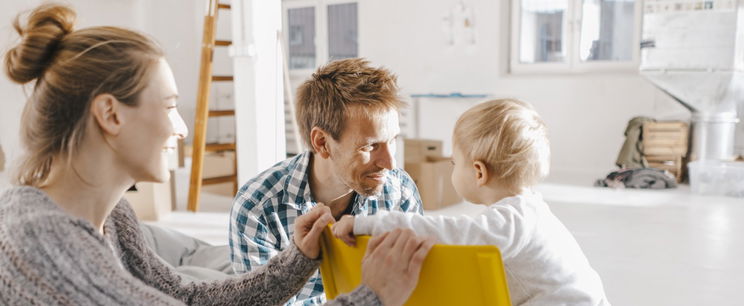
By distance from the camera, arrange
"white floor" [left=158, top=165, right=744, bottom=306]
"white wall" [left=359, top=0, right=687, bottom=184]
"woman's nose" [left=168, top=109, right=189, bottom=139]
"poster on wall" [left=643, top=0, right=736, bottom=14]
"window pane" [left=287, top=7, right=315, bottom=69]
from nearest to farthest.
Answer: "woman's nose" [left=168, top=109, right=189, bottom=139] < "white floor" [left=158, top=165, right=744, bottom=306] < "poster on wall" [left=643, top=0, right=736, bottom=14] < "white wall" [left=359, top=0, right=687, bottom=184] < "window pane" [left=287, top=7, right=315, bottom=69]

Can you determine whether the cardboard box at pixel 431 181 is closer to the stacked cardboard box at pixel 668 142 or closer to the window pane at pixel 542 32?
the stacked cardboard box at pixel 668 142

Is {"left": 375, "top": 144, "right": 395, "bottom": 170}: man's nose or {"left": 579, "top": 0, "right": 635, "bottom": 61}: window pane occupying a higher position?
{"left": 579, "top": 0, "right": 635, "bottom": 61}: window pane

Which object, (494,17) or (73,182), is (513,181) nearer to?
(73,182)

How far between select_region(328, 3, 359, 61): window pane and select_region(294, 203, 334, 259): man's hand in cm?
792

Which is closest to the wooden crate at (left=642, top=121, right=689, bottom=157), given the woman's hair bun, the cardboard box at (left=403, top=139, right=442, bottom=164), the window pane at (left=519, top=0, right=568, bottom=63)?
the window pane at (left=519, top=0, right=568, bottom=63)

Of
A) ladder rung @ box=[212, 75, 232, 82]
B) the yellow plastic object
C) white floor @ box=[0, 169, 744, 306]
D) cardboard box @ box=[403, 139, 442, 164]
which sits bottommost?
white floor @ box=[0, 169, 744, 306]

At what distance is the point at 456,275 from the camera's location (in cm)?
107

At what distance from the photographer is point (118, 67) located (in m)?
1.07

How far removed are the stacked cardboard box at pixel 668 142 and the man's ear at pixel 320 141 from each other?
5595mm

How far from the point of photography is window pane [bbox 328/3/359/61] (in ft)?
29.9

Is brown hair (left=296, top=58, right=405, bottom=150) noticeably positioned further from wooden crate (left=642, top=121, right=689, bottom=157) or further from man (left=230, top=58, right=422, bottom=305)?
wooden crate (left=642, top=121, right=689, bottom=157)

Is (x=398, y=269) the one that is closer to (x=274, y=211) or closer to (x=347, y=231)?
(x=347, y=231)

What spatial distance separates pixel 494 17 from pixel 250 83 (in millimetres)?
4117

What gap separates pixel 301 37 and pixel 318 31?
1.28 feet
